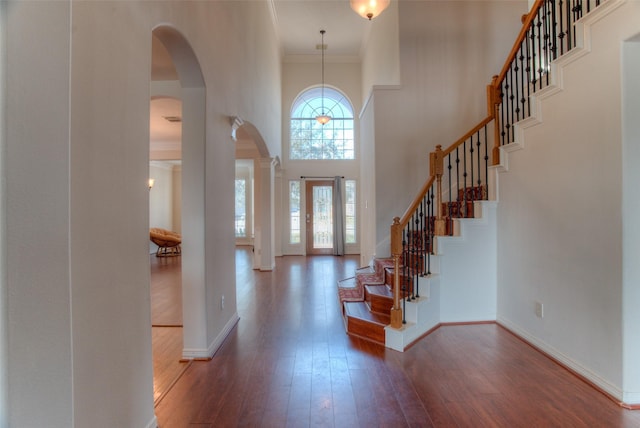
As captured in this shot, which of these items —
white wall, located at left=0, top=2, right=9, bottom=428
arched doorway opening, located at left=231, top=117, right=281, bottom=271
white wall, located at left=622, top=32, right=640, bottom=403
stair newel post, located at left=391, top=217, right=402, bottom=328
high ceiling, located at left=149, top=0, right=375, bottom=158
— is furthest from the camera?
arched doorway opening, located at left=231, top=117, right=281, bottom=271

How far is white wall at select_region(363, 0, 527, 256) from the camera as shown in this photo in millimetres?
4762

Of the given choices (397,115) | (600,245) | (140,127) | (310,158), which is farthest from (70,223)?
(310,158)

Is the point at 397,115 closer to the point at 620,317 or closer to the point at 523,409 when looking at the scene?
the point at 620,317

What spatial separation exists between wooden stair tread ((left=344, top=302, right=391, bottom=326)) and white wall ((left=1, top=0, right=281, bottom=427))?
2.04 m

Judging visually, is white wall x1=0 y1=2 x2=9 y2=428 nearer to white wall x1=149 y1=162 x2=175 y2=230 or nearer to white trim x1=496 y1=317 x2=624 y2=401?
white trim x1=496 y1=317 x2=624 y2=401

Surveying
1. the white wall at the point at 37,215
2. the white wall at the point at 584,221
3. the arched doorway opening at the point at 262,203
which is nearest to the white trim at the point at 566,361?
the white wall at the point at 584,221

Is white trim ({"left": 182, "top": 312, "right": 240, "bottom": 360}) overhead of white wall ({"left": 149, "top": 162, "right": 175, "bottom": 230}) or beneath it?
beneath

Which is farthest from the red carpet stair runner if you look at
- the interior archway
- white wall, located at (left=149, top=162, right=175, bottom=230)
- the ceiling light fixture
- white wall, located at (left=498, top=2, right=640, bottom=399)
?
white wall, located at (left=149, top=162, right=175, bottom=230)

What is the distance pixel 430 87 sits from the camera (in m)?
4.81

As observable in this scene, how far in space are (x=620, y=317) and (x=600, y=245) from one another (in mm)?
489

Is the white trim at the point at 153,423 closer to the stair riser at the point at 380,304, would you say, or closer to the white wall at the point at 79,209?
the white wall at the point at 79,209

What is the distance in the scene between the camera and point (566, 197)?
2566 millimetres

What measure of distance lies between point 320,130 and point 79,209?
8.44 m

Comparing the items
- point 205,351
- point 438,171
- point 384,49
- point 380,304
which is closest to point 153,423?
point 205,351
